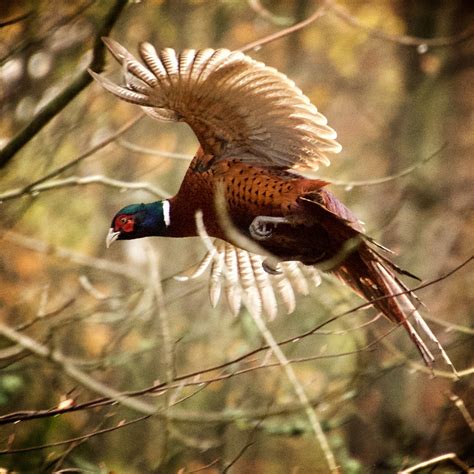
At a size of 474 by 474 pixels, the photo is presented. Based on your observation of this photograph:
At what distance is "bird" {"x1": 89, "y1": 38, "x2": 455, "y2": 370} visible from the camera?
2.45 metres

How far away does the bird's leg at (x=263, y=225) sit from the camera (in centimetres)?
253

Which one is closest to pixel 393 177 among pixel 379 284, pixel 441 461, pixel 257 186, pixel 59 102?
pixel 379 284

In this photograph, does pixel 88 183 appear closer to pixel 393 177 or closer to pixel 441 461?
pixel 393 177

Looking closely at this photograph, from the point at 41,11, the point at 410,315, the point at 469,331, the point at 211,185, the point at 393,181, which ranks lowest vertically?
the point at 469,331

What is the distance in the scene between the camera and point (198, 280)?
2.64m

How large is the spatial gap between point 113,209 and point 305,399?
31.9 inches

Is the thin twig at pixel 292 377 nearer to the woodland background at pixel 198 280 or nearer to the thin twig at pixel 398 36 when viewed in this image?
the woodland background at pixel 198 280

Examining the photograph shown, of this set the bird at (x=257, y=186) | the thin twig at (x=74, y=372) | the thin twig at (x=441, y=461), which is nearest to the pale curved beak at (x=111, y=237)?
the bird at (x=257, y=186)

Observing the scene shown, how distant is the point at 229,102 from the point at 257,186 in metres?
0.25

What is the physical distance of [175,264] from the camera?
2.62 metres

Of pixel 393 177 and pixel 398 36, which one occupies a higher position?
pixel 398 36

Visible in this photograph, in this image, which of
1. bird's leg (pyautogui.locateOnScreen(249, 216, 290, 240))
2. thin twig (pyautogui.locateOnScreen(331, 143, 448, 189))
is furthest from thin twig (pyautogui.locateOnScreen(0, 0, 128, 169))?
thin twig (pyautogui.locateOnScreen(331, 143, 448, 189))

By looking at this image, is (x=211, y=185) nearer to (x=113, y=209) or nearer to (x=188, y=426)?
(x=113, y=209)

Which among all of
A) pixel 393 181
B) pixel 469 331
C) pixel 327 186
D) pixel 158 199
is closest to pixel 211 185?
pixel 158 199
